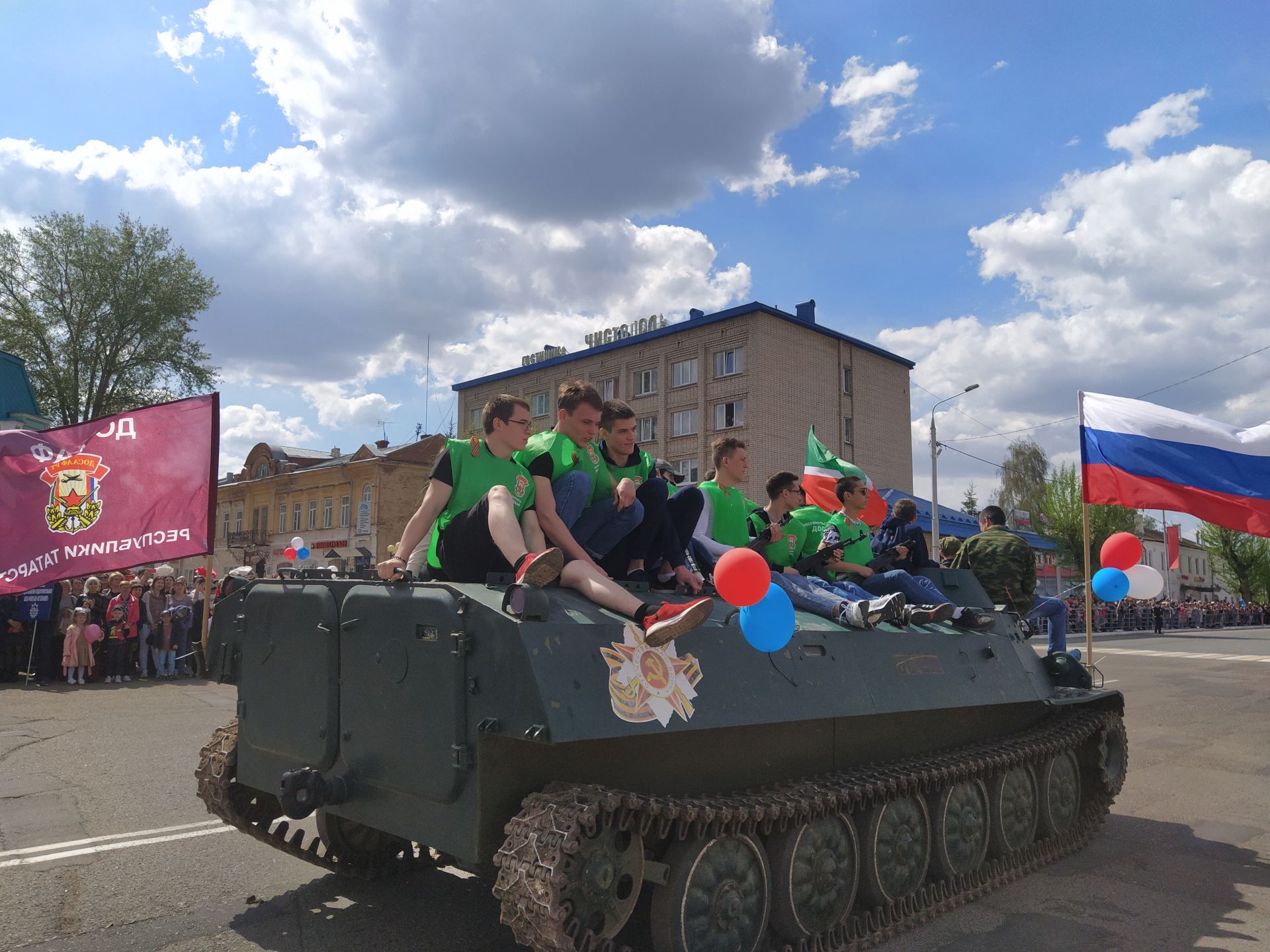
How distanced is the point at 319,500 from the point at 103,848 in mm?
45204

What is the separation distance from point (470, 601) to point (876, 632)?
2.49 m

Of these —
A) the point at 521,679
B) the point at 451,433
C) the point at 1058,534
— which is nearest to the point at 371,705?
the point at 521,679

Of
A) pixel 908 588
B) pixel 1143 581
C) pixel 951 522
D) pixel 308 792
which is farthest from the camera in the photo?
pixel 951 522

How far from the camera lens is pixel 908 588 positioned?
655 cm

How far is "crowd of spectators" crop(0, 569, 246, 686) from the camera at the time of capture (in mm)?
14508

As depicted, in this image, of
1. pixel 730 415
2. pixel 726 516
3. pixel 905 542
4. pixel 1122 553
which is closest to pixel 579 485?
pixel 726 516

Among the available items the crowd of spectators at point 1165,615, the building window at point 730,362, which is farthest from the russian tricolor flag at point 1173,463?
the building window at point 730,362

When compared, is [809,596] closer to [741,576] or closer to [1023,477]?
[741,576]

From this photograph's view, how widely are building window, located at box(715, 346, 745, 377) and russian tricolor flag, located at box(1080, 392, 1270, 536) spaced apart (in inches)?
1170

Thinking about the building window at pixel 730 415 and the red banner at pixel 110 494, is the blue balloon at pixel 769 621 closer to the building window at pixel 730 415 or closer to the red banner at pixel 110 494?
the red banner at pixel 110 494

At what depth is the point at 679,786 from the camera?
14.3ft

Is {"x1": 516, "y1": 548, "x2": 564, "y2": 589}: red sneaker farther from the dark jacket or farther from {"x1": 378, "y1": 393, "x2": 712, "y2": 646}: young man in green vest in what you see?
the dark jacket

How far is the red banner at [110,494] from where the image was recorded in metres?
11.7

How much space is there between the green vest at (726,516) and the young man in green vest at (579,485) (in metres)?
1.10
